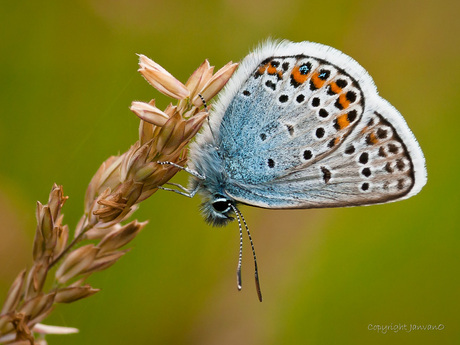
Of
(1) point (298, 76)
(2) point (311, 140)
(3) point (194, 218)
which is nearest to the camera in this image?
(1) point (298, 76)

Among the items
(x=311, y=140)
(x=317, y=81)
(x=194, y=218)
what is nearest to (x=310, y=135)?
(x=311, y=140)

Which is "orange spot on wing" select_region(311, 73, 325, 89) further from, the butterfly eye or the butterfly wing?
the butterfly eye

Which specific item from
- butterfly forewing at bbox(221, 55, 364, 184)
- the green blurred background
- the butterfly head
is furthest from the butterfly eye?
the green blurred background

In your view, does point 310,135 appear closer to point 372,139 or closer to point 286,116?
point 286,116

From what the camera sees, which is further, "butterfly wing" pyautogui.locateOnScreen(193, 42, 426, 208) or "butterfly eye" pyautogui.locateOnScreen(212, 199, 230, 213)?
"butterfly eye" pyautogui.locateOnScreen(212, 199, 230, 213)

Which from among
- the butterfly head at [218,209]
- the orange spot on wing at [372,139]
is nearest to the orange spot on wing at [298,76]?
the orange spot on wing at [372,139]

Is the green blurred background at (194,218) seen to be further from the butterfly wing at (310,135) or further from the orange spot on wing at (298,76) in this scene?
the orange spot on wing at (298,76)
